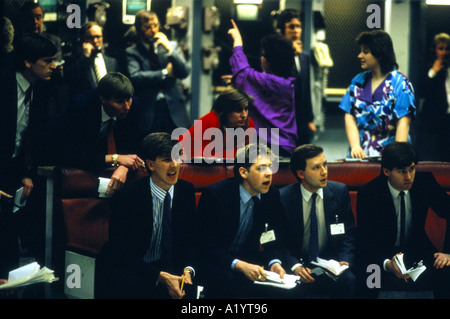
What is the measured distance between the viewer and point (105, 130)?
181 inches

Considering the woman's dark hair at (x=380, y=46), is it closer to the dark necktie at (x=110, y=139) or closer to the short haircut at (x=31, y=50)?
the dark necktie at (x=110, y=139)

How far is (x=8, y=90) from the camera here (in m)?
4.34

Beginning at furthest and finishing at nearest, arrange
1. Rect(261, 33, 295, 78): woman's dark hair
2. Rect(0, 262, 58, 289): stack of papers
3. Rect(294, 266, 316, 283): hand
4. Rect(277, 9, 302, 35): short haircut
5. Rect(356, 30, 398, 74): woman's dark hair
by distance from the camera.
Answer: Rect(277, 9, 302, 35): short haircut
Rect(261, 33, 295, 78): woman's dark hair
Rect(356, 30, 398, 74): woman's dark hair
Rect(294, 266, 316, 283): hand
Rect(0, 262, 58, 289): stack of papers

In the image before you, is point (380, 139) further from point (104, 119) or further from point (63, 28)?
point (63, 28)

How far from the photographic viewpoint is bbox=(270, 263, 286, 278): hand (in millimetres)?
3940

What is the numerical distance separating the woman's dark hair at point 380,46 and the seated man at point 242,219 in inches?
48.6

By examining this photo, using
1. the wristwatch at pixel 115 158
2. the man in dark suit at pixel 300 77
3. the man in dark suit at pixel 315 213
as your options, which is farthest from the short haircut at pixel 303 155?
the man in dark suit at pixel 300 77

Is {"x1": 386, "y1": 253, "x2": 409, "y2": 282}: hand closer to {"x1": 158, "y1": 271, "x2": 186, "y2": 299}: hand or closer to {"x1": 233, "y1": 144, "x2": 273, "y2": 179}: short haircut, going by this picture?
{"x1": 233, "y1": 144, "x2": 273, "y2": 179}: short haircut

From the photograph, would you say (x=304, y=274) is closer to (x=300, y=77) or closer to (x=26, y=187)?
(x=26, y=187)

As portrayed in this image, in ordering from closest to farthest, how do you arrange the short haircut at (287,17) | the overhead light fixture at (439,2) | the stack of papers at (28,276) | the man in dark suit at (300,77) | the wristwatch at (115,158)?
the stack of papers at (28,276) → the wristwatch at (115,158) → the man in dark suit at (300,77) → the short haircut at (287,17) → the overhead light fixture at (439,2)

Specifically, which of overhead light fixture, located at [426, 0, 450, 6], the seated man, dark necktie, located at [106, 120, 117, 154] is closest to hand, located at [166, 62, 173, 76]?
dark necktie, located at [106, 120, 117, 154]

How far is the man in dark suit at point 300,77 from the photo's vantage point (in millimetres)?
5543

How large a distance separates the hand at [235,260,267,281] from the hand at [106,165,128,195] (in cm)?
94

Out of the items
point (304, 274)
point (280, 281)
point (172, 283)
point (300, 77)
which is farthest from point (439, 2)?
point (172, 283)
